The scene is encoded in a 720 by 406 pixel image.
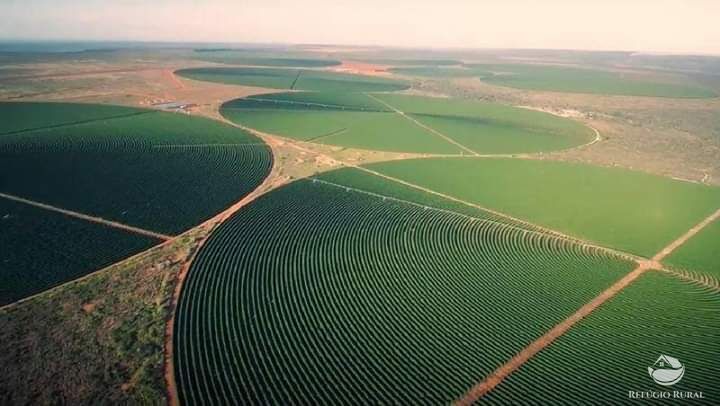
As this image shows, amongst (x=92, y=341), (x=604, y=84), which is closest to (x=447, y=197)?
(x=92, y=341)

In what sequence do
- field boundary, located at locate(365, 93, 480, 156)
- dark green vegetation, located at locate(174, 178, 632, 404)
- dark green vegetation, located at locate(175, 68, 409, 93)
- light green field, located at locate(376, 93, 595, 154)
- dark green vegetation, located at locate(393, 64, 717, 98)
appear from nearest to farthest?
dark green vegetation, located at locate(174, 178, 632, 404), field boundary, located at locate(365, 93, 480, 156), light green field, located at locate(376, 93, 595, 154), dark green vegetation, located at locate(175, 68, 409, 93), dark green vegetation, located at locate(393, 64, 717, 98)

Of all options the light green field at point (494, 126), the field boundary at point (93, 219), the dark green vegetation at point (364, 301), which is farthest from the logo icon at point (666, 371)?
the light green field at point (494, 126)

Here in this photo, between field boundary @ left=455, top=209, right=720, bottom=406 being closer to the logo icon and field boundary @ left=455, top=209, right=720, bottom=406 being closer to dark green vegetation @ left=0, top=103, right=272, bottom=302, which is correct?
the logo icon

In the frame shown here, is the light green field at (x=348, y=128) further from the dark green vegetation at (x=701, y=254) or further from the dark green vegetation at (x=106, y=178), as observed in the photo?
the dark green vegetation at (x=701, y=254)

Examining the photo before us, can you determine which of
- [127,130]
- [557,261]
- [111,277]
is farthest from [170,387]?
[127,130]

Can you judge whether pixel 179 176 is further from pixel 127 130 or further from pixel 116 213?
pixel 127 130

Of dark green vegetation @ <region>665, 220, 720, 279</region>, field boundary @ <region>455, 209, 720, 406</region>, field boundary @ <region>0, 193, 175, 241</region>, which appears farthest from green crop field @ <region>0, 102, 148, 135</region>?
dark green vegetation @ <region>665, 220, 720, 279</region>
